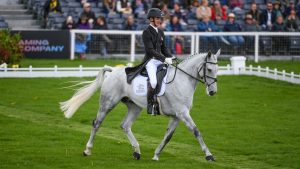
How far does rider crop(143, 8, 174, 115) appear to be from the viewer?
17.8 metres

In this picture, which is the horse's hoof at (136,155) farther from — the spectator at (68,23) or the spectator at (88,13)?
the spectator at (88,13)

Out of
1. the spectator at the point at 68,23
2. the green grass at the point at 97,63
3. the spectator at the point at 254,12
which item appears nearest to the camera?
the green grass at the point at 97,63

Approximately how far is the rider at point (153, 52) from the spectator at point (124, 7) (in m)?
20.9

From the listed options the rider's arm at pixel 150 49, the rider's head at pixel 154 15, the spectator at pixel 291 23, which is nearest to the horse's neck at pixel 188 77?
the rider's arm at pixel 150 49

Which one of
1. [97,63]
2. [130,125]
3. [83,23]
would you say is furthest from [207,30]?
[130,125]

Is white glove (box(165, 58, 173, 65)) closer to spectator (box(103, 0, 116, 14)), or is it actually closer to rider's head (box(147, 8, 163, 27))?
rider's head (box(147, 8, 163, 27))

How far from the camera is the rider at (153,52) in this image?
17844 mm

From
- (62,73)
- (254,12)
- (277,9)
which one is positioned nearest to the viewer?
(62,73)

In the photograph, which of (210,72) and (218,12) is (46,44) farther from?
(210,72)

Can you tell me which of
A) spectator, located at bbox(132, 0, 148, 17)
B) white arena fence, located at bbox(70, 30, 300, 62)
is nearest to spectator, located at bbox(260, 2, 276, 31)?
white arena fence, located at bbox(70, 30, 300, 62)

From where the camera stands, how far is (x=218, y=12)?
133ft

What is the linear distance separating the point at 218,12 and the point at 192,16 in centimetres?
120

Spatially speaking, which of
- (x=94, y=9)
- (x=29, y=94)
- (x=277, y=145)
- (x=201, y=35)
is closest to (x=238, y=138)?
(x=277, y=145)

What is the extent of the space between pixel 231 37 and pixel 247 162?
20.2 m
